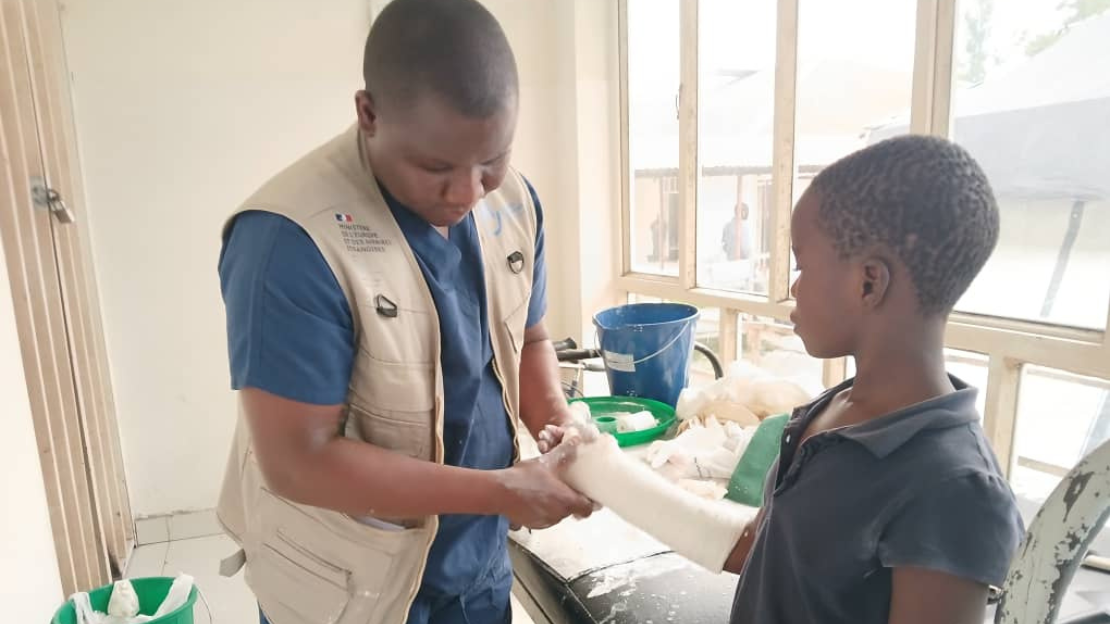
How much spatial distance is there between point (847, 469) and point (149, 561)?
2.88 m

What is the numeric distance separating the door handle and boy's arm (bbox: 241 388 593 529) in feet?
5.87

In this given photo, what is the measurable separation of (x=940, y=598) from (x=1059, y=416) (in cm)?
127

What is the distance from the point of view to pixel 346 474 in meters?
0.80

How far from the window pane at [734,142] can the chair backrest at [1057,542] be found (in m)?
1.88

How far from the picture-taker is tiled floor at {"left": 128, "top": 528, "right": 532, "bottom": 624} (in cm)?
238

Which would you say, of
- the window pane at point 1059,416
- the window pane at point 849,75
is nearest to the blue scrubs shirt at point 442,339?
the window pane at point 849,75

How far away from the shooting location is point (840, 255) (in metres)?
0.74

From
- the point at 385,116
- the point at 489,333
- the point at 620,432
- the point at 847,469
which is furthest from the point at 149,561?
the point at 847,469

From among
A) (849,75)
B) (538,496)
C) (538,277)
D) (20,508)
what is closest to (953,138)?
(849,75)

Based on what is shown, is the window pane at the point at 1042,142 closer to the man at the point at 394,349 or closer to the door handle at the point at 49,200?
the man at the point at 394,349

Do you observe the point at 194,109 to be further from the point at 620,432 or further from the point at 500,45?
the point at 500,45

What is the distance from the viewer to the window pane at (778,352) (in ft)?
6.27

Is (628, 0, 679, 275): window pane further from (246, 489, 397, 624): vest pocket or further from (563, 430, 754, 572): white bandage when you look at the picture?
(246, 489, 397, 624): vest pocket

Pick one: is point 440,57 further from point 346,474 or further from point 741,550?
point 741,550
